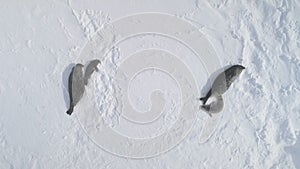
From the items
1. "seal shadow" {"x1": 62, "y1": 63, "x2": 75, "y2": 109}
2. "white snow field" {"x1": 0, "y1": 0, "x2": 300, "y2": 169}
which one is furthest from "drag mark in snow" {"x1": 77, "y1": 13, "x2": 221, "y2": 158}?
"seal shadow" {"x1": 62, "y1": 63, "x2": 75, "y2": 109}

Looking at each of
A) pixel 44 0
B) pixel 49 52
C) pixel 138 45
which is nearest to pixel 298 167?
pixel 138 45

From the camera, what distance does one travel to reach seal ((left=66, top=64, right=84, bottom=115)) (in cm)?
309

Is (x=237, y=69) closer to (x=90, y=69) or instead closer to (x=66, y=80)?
(x=90, y=69)

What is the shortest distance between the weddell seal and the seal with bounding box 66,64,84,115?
1.02 metres

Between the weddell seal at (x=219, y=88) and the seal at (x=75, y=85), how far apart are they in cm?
102

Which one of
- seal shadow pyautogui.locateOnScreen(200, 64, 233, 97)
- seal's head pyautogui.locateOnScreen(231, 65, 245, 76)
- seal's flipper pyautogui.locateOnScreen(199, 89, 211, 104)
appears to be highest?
seal's head pyautogui.locateOnScreen(231, 65, 245, 76)

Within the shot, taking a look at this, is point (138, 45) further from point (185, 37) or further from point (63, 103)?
point (63, 103)

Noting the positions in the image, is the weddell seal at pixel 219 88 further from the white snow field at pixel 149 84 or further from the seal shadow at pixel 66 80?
the seal shadow at pixel 66 80

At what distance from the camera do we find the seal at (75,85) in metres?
3.09

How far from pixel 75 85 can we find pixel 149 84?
0.61 metres

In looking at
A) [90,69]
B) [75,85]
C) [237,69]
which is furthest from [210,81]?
[75,85]

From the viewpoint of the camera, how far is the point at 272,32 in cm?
322

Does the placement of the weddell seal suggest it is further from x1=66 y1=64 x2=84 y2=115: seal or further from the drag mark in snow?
x1=66 y1=64 x2=84 y2=115: seal

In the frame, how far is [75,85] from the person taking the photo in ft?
10.2
